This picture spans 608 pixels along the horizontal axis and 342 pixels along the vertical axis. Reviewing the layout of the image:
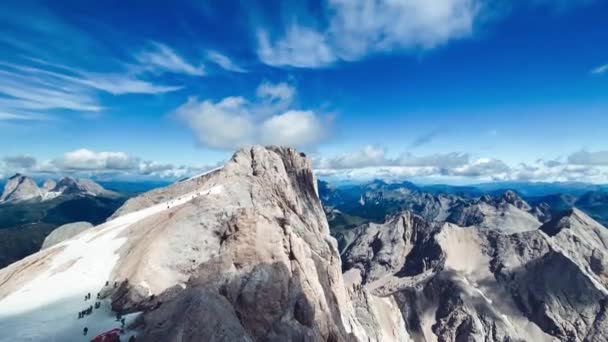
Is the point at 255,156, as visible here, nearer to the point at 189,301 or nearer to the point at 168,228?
the point at 168,228

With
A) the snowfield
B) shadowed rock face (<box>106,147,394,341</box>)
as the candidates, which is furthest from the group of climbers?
shadowed rock face (<box>106,147,394,341</box>)

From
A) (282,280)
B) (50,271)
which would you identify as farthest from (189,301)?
(50,271)

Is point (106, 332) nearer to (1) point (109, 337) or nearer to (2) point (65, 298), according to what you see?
(1) point (109, 337)

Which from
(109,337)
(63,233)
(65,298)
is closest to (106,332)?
(109,337)

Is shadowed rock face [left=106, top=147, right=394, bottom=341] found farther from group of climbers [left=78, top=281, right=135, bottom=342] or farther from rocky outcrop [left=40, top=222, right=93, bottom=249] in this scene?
rocky outcrop [left=40, top=222, right=93, bottom=249]

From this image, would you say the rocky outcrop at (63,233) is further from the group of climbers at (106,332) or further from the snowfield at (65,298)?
the group of climbers at (106,332)

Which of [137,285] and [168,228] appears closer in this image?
[137,285]
